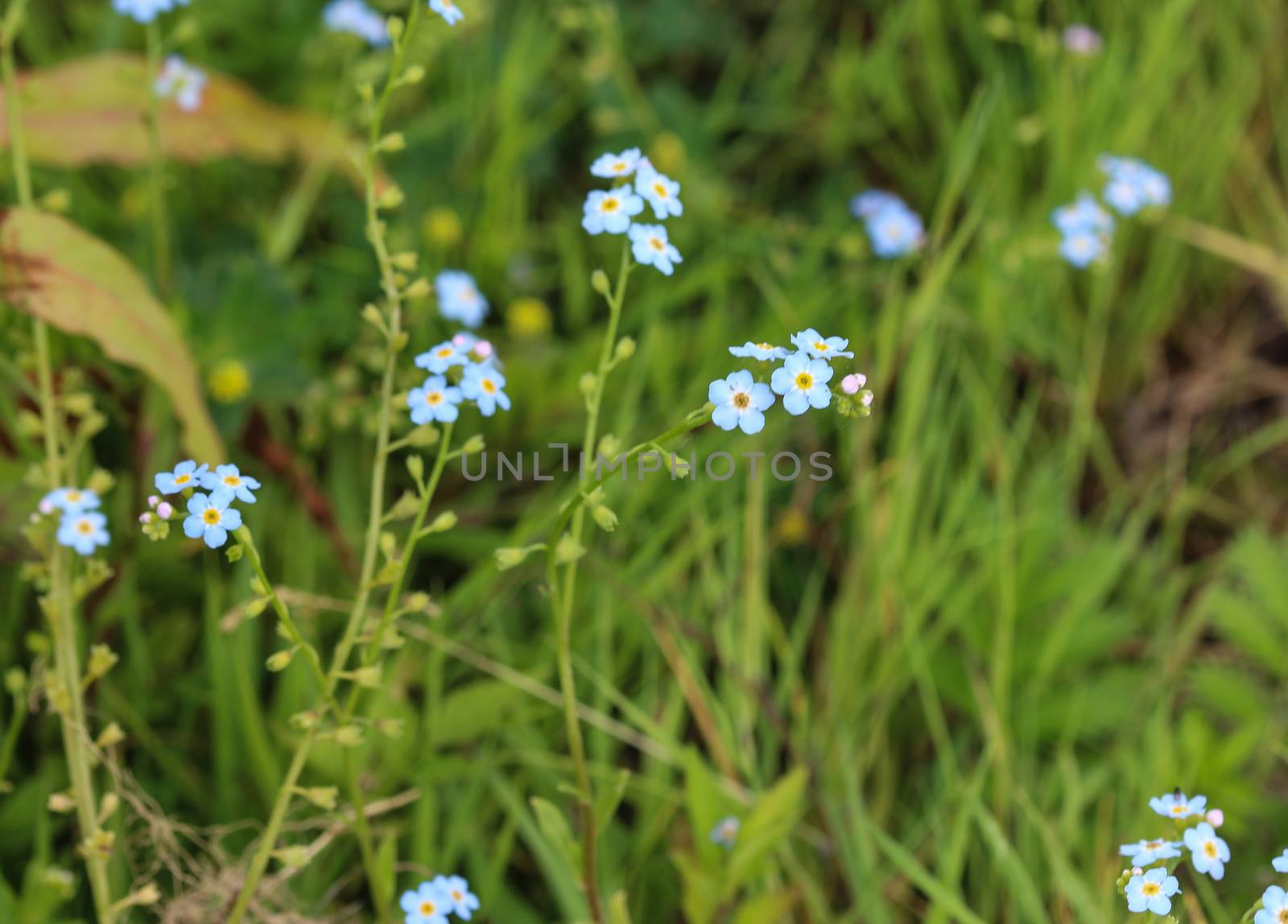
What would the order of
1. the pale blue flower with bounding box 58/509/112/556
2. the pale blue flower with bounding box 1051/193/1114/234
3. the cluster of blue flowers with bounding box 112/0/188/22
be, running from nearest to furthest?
the pale blue flower with bounding box 58/509/112/556 < the cluster of blue flowers with bounding box 112/0/188/22 < the pale blue flower with bounding box 1051/193/1114/234

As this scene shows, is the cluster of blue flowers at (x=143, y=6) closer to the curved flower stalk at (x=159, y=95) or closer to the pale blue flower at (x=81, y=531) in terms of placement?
the curved flower stalk at (x=159, y=95)

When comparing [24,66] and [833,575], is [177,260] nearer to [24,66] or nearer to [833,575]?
[24,66]

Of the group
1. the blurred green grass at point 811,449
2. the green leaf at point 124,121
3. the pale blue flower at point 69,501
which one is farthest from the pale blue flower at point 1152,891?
the green leaf at point 124,121

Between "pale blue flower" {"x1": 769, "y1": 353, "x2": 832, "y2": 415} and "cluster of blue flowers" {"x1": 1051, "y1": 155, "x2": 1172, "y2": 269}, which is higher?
"cluster of blue flowers" {"x1": 1051, "y1": 155, "x2": 1172, "y2": 269}

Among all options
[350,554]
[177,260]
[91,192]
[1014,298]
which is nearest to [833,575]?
[1014,298]

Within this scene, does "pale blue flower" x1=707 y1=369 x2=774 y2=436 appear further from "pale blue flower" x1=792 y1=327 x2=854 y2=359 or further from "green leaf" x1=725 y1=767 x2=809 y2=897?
"green leaf" x1=725 y1=767 x2=809 y2=897

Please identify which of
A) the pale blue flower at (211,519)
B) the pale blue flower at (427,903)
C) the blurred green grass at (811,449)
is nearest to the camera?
the pale blue flower at (211,519)

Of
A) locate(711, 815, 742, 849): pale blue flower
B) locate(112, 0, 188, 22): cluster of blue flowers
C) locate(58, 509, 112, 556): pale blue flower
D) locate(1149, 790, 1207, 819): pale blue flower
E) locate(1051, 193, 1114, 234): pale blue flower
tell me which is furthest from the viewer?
locate(1051, 193, 1114, 234): pale blue flower

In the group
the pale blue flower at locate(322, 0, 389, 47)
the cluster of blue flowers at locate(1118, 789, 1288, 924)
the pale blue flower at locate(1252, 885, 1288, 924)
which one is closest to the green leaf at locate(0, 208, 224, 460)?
the pale blue flower at locate(322, 0, 389, 47)
